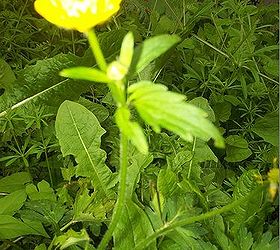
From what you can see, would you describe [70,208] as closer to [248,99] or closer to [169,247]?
[169,247]

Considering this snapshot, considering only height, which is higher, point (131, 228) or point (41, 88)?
point (41, 88)

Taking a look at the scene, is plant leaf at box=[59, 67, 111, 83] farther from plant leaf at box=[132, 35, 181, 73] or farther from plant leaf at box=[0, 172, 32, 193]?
plant leaf at box=[0, 172, 32, 193]

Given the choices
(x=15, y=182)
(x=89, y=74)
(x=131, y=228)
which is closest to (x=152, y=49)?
(x=89, y=74)

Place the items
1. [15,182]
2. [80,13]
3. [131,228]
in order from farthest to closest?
1. [15,182]
2. [131,228]
3. [80,13]

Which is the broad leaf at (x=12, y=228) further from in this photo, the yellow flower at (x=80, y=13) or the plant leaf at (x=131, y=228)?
the yellow flower at (x=80, y=13)

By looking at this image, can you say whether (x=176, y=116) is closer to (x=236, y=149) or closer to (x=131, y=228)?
(x=131, y=228)

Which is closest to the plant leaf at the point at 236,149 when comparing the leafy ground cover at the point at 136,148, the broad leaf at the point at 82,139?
the leafy ground cover at the point at 136,148

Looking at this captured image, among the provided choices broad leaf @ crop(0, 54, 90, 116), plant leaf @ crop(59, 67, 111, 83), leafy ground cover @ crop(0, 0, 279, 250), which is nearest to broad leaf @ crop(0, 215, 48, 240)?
leafy ground cover @ crop(0, 0, 279, 250)
